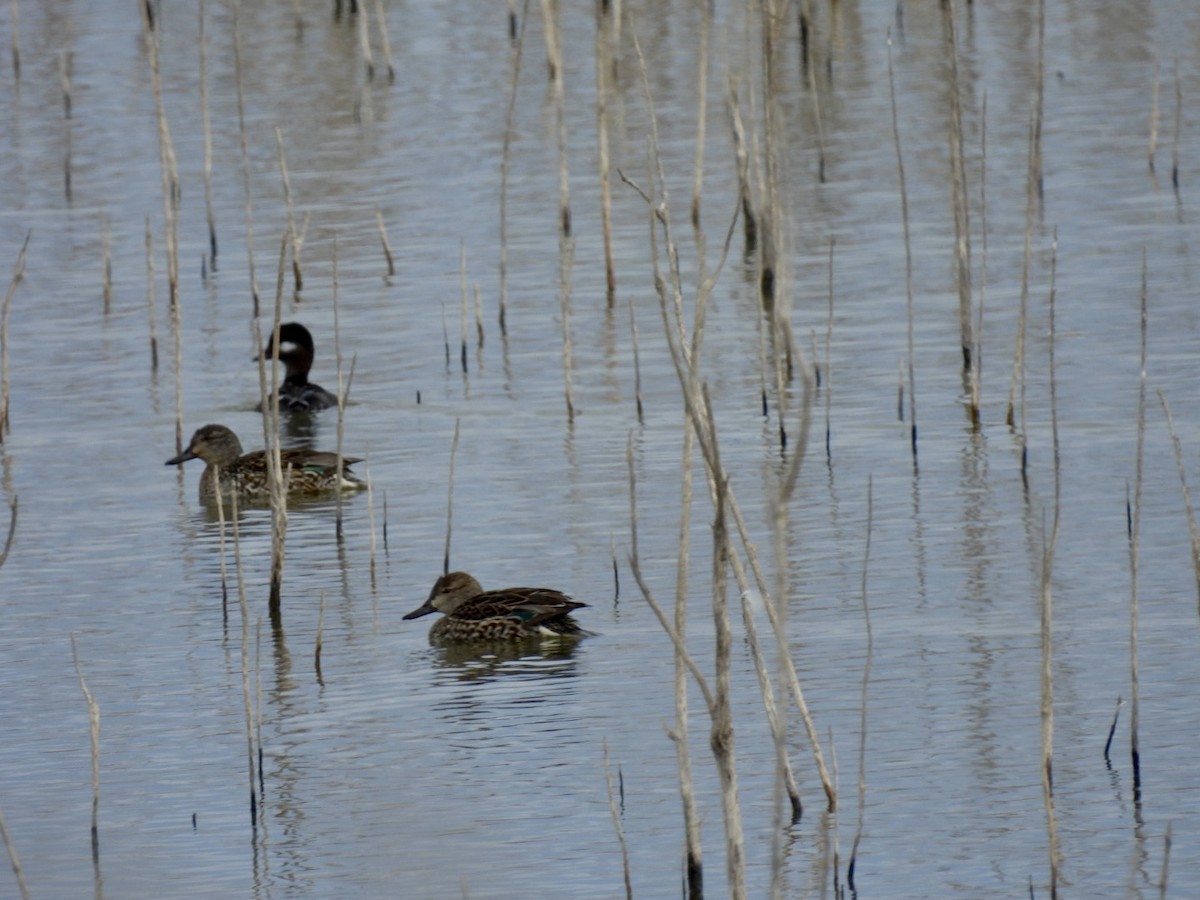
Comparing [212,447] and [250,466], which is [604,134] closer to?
[212,447]

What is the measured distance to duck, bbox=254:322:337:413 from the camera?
15.2m

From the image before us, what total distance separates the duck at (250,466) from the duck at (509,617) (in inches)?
109

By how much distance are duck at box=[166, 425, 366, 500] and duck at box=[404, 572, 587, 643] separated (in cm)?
278

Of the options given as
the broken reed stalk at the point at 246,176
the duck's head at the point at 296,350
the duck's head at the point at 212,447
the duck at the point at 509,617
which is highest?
the broken reed stalk at the point at 246,176

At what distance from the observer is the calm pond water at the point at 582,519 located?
284 inches

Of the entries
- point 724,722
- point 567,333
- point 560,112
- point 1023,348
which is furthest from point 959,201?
point 724,722

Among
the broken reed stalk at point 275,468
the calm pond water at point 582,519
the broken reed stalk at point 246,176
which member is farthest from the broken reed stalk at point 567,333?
the broken reed stalk at point 275,468

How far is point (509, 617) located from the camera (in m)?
9.55

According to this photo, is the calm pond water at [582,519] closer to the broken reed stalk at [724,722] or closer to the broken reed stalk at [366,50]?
the broken reed stalk at [724,722]

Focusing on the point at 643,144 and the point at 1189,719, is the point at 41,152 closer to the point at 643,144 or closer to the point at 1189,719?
the point at 643,144

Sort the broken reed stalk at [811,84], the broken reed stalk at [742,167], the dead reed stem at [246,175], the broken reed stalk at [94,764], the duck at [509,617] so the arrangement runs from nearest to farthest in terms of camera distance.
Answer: the broken reed stalk at [94,764] < the duck at [509,617] < the dead reed stem at [246,175] < the broken reed stalk at [742,167] < the broken reed stalk at [811,84]

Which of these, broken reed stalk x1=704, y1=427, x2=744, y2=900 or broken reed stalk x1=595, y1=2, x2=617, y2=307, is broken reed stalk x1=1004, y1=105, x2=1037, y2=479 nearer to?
broken reed stalk x1=595, y1=2, x2=617, y2=307

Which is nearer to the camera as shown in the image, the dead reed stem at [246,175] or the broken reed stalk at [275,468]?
the broken reed stalk at [275,468]

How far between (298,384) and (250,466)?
282 cm
